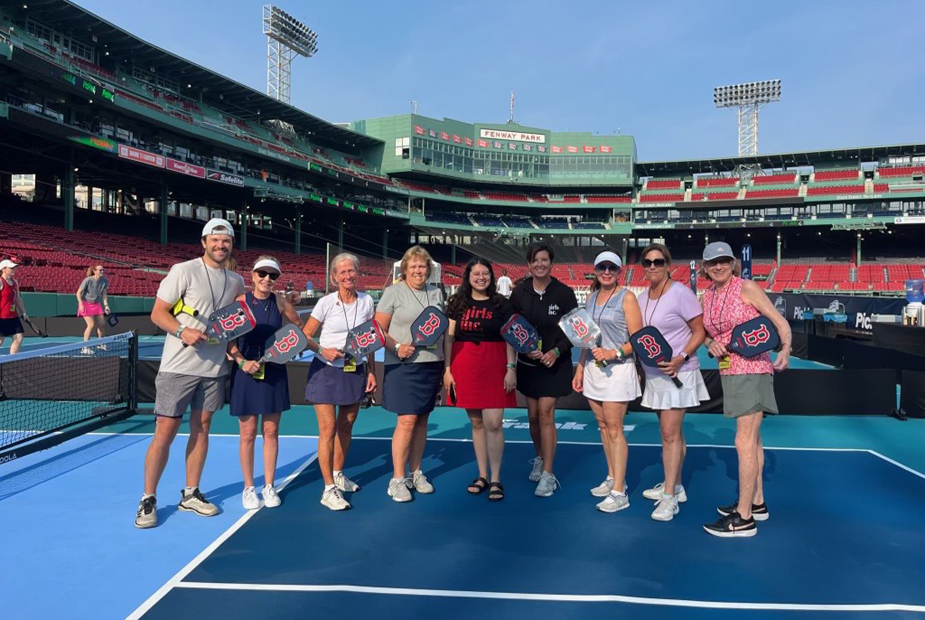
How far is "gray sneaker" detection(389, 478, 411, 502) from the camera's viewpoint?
15.8 ft

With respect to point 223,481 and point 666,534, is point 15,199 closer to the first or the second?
point 223,481

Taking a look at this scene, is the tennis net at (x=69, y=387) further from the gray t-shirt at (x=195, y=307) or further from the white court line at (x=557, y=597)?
the white court line at (x=557, y=597)

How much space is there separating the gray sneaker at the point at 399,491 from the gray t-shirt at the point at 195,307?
5.38 feet

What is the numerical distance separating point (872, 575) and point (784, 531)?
72 centimetres

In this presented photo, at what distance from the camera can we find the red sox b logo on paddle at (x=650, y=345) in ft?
14.2

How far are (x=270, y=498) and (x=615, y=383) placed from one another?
2.90 meters

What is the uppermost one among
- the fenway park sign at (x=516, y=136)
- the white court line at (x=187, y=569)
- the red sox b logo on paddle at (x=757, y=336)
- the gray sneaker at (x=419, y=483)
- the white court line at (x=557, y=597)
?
the fenway park sign at (x=516, y=136)

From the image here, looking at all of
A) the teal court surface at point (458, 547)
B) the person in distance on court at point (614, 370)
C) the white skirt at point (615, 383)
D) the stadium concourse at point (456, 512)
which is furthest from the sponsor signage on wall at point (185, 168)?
the white skirt at point (615, 383)

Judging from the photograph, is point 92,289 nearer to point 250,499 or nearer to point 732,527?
point 250,499

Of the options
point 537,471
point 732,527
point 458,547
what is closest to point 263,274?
point 458,547

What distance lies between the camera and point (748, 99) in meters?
68.5

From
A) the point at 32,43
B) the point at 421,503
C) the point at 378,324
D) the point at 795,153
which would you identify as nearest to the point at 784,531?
the point at 421,503

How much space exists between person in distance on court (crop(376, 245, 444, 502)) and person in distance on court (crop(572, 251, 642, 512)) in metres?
1.30

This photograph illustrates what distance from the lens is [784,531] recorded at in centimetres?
425
